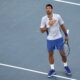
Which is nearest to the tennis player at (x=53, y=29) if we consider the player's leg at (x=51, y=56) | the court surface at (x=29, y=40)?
the player's leg at (x=51, y=56)

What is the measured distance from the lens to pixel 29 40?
43.8 feet

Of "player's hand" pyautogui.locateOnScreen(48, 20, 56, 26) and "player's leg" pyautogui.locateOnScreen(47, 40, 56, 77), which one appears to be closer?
"player's hand" pyautogui.locateOnScreen(48, 20, 56, 26)

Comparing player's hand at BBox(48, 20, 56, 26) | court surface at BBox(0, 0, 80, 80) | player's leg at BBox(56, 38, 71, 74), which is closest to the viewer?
player's hand at BBox(48, 20, 56, 26)

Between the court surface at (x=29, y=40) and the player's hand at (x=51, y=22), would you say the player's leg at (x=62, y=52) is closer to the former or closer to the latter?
the court surface at (x=29, y=40)

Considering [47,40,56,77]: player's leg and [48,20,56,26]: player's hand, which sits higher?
[48,20,56,26]: player's hand

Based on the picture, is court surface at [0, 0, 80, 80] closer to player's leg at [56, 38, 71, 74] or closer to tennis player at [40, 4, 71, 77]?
player's leg at [56, 38, 71, 74]

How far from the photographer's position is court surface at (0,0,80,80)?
1210 cm

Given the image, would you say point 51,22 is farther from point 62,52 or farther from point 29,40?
point 29,40

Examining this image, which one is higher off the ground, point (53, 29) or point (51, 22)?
point (51, 22)

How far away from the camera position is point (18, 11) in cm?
1480

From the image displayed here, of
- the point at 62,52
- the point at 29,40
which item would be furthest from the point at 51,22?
the point at 29,40

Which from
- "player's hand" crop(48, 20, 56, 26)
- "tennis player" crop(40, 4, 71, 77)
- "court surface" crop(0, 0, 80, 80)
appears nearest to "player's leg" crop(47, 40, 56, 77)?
"tennis player" crop(40, 4, 71, 77)

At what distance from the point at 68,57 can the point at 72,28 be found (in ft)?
5.01

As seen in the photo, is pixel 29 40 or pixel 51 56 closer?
pixel 51 56
